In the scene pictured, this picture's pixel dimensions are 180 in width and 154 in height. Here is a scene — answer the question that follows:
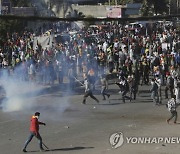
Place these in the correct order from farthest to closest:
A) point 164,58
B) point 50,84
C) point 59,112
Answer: point 164,58 < point 50,84 < point 59,112

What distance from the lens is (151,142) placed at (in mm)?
13414

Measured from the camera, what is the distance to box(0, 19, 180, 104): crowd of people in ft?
69.7

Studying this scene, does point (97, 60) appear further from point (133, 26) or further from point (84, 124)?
point (133, 26)

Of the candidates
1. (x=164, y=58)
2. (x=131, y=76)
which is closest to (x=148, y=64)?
(x=164, y=58)

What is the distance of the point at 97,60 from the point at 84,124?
35.3 feet

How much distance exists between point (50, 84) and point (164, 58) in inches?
246

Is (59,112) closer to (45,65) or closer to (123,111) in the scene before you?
(123,111)

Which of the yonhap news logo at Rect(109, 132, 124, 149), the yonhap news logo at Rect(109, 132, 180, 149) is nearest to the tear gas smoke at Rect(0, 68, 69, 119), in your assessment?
the yonhap news logo at Rect(109, 132, 124, 149)

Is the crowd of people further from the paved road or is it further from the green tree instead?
the green tree

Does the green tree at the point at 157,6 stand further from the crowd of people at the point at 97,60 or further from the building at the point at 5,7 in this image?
the building at the point at 5,7

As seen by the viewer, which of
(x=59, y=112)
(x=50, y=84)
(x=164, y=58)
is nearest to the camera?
(x=59, y=112)

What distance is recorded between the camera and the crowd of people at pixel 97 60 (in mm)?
21234

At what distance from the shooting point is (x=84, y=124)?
15953 millimetres

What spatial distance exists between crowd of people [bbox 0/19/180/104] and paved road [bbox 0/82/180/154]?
3.58 ft
